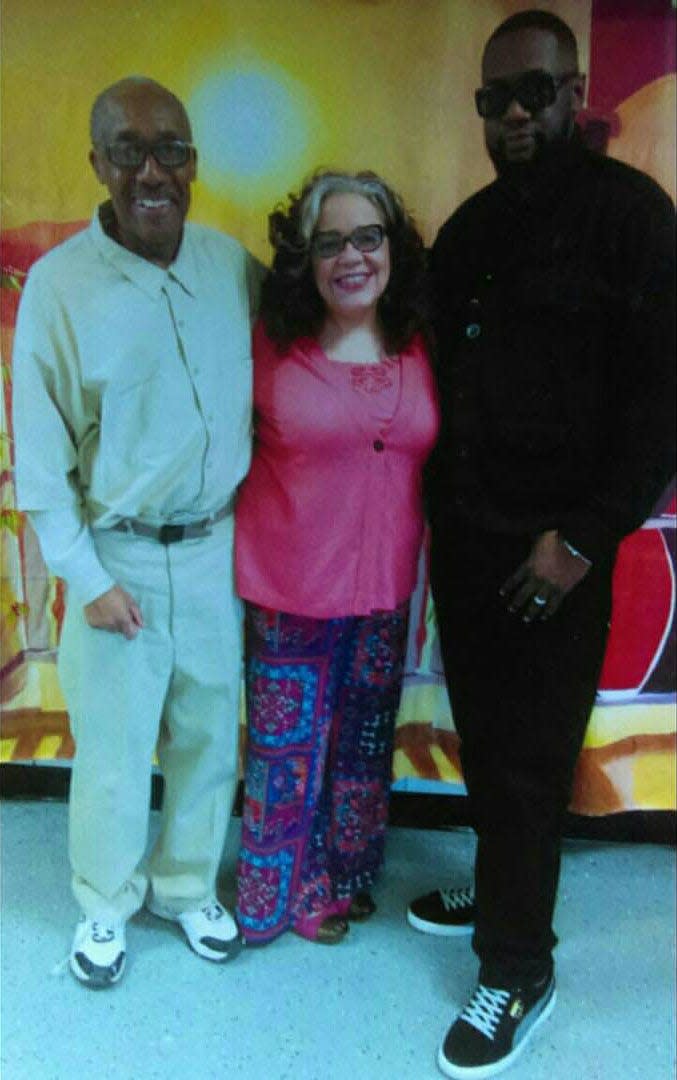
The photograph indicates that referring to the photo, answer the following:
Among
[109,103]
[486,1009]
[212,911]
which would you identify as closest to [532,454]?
[109,103]

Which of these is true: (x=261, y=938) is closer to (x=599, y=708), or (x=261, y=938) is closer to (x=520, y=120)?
(x=599, y=708)

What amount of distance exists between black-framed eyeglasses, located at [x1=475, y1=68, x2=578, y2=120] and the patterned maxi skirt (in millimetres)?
785

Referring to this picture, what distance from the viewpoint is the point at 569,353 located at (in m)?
1.26

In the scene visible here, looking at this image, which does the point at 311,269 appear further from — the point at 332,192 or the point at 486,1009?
the point at 486,1009

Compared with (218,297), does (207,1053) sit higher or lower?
lower

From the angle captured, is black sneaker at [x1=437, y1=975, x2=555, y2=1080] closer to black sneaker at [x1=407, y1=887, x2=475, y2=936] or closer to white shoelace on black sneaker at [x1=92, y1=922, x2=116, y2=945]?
black sneaker at [x1=407, y1=887, x2=475, y2=936]

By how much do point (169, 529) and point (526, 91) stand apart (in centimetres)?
81

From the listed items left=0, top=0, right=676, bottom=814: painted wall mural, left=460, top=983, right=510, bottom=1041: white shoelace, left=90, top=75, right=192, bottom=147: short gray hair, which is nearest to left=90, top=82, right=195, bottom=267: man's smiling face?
left=90, top=75, right=192, bottom=147: short gray hair

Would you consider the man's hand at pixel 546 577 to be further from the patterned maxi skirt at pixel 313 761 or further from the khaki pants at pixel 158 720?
the khaki pants at pixel 158 720

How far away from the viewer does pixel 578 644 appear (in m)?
1.36

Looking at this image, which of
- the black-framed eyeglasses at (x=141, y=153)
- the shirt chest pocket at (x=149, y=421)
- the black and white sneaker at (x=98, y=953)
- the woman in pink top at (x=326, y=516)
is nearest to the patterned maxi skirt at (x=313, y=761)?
the woman in pink top at (x=326, y=516)

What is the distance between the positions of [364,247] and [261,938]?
1.21m

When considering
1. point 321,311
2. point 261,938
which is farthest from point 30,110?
point 261,938

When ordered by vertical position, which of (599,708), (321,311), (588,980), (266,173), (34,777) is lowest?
A: (588,980)
